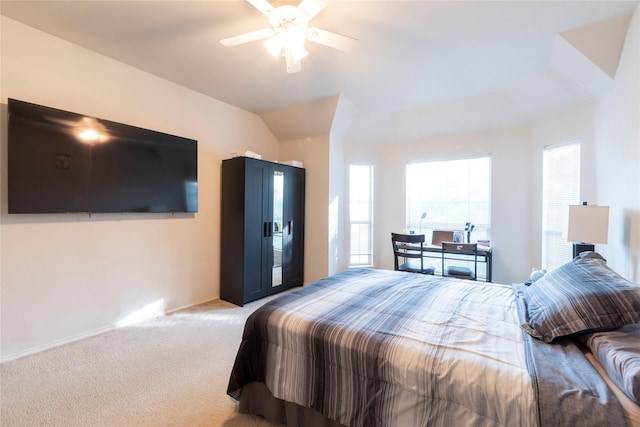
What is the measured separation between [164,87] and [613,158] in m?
4.48

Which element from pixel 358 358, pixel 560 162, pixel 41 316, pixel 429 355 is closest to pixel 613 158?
pixel 560 162

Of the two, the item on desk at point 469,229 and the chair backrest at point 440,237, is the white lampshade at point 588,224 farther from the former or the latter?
the chair backrest at point 440,237

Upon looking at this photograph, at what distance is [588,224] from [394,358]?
6.96 feet

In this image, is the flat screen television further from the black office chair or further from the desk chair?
the desk chair

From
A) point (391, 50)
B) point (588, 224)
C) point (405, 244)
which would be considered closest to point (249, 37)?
point (391, 50)

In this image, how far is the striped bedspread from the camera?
990mm

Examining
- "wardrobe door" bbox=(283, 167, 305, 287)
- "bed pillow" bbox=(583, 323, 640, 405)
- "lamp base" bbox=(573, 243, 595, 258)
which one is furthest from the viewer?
"wardrobe door" bbox=(283, 167, 305, 287)

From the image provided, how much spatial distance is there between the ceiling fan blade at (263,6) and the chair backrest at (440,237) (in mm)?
3631

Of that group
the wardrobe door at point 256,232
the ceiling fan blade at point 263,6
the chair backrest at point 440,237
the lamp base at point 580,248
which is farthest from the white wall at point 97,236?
the lamp base at point 580,248

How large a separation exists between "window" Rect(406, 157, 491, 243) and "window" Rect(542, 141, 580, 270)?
660mm

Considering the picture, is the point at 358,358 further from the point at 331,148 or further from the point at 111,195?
the point at 331,148

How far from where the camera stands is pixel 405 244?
3.93 metres

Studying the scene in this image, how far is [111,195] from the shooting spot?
250 cm

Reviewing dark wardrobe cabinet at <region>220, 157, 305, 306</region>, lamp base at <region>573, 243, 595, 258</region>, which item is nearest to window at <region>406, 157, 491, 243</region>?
lamp base at <region>573, 243, 595, 258</region>
